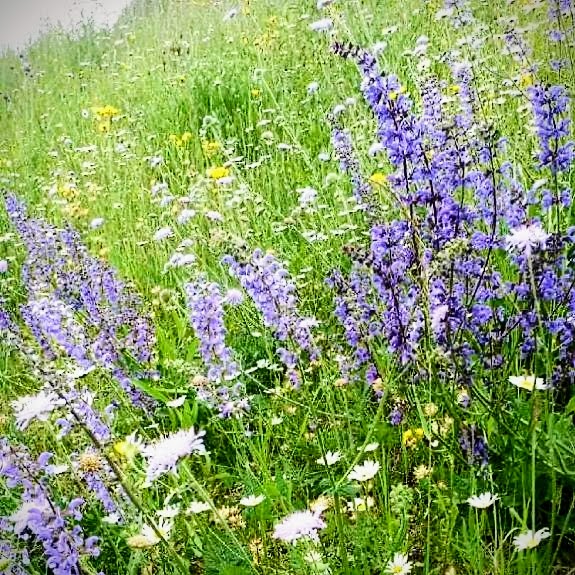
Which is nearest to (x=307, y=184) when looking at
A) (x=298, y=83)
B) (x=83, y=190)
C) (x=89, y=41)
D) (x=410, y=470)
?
(x=298, y=83)

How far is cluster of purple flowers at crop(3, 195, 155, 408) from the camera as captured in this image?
107 centimetres

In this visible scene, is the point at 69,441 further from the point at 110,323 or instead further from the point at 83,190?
the point at 83,190

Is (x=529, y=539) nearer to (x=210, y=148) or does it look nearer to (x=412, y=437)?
(x=412, y=437)

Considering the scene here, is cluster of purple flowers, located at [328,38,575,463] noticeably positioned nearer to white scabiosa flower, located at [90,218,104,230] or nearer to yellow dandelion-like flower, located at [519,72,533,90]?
yellow dandelion-like flower, located at [519,72,533,90]

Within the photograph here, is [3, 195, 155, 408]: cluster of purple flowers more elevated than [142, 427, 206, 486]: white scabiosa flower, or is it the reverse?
[3, 195, 155, 408]: cluster of purple flowers

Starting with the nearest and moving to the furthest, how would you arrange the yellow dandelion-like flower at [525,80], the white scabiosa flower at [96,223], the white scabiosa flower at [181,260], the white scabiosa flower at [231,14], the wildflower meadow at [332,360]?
the wildflower meadow at [332,360]
the white scabiosa flower at [181,260]
the yellow dandelion-like flower at [525,80]
the white scabiosa flower at [96,223]
the white scabiosa flower at [231,14]

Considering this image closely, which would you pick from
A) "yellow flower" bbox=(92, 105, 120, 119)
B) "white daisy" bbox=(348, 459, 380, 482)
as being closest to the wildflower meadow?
"white daisy" bbox=(348, 459, 380, 482)

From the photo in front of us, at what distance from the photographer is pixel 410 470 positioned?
0.91 meters

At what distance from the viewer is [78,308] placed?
1283 millimetres

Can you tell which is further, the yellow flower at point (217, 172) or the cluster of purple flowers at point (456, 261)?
the yellow flower at point (217, 172)

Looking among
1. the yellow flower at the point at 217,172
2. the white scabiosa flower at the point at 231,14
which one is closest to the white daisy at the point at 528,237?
the yellow flower at the point at 217,172

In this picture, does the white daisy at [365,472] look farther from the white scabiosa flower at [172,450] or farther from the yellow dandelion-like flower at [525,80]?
the yellow dandelion-like flower at [525,80]

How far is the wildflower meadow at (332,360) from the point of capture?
2.42 ft

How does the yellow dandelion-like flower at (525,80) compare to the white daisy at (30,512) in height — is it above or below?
above
